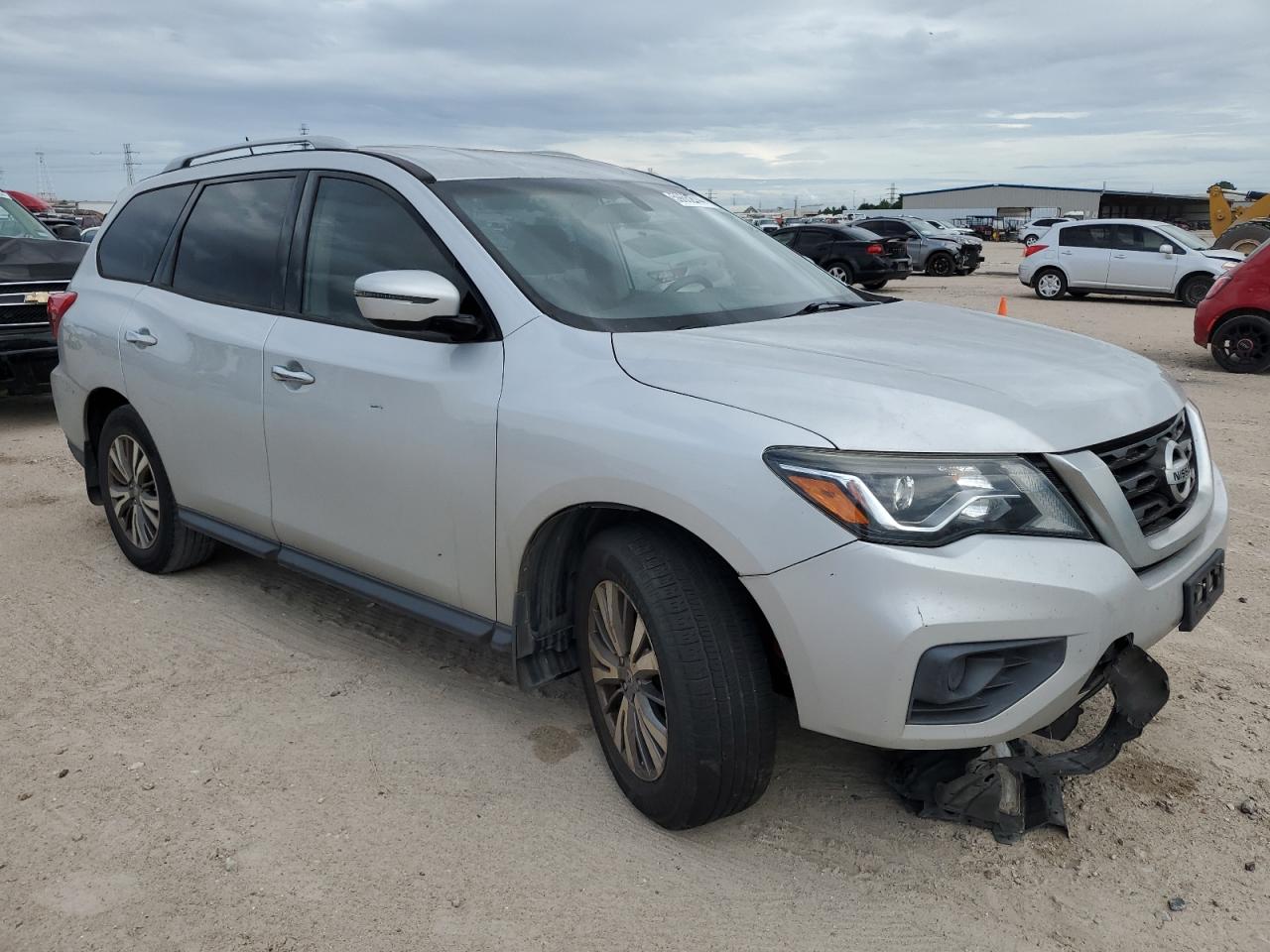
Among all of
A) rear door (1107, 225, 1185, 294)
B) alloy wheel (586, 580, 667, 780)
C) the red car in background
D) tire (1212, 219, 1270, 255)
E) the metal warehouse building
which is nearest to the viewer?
alloy wheel (586, 580, 667, 780)

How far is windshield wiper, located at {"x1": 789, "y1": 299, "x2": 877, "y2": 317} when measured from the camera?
11.3 ft

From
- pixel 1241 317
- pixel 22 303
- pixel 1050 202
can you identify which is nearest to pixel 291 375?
pixel 22 303

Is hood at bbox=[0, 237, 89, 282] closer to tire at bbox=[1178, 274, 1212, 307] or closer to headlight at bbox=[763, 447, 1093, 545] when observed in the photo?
headlight at bbox=[763, 447, 1093, 545]

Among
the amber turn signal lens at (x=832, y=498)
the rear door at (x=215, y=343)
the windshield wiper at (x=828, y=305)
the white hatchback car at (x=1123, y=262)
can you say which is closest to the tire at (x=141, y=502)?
the rear door at (x=215, y=343)

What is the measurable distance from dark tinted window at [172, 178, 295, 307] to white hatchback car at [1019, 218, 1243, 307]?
57.6 feet

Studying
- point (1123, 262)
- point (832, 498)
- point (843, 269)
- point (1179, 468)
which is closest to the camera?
point (832, 498)

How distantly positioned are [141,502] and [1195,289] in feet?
59.8

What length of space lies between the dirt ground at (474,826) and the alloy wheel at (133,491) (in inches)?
24.5

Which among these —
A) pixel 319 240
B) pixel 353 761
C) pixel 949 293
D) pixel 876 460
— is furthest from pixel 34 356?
pixel 949 293

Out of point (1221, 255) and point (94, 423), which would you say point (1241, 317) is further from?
point (94, 423)

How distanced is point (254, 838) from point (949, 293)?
2045cm

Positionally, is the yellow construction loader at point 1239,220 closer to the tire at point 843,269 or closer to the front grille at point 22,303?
the tire at point 843,269

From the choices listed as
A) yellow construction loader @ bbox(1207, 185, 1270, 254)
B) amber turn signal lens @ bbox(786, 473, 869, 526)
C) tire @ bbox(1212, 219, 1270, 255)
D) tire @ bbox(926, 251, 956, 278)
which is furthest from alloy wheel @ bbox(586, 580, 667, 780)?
tire @ bbox(926, 251, 956, 278)

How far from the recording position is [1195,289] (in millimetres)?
18188
